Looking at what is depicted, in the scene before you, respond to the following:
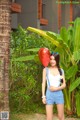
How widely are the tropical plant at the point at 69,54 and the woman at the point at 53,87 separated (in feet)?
6.12

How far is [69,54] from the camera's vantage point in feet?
27.9

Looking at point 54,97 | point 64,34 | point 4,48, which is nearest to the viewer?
point 54,97

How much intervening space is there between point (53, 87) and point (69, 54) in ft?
7.91

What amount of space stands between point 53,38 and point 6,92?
6.13 feet

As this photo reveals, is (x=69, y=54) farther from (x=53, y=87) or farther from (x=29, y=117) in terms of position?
(x=53, y=87)

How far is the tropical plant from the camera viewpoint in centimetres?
829

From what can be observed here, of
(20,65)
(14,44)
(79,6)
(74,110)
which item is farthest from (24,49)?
(79,6)

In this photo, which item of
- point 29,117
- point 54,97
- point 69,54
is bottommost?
point 29,117

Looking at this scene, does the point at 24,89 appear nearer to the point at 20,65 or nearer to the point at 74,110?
the point at 20,65

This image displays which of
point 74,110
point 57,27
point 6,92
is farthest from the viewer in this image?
point 57,27

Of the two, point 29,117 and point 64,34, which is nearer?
point 29,117

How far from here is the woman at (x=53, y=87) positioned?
6.19 meters

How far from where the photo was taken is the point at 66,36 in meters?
8.46

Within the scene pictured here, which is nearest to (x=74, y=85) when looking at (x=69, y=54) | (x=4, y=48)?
(x=69, y=54)
